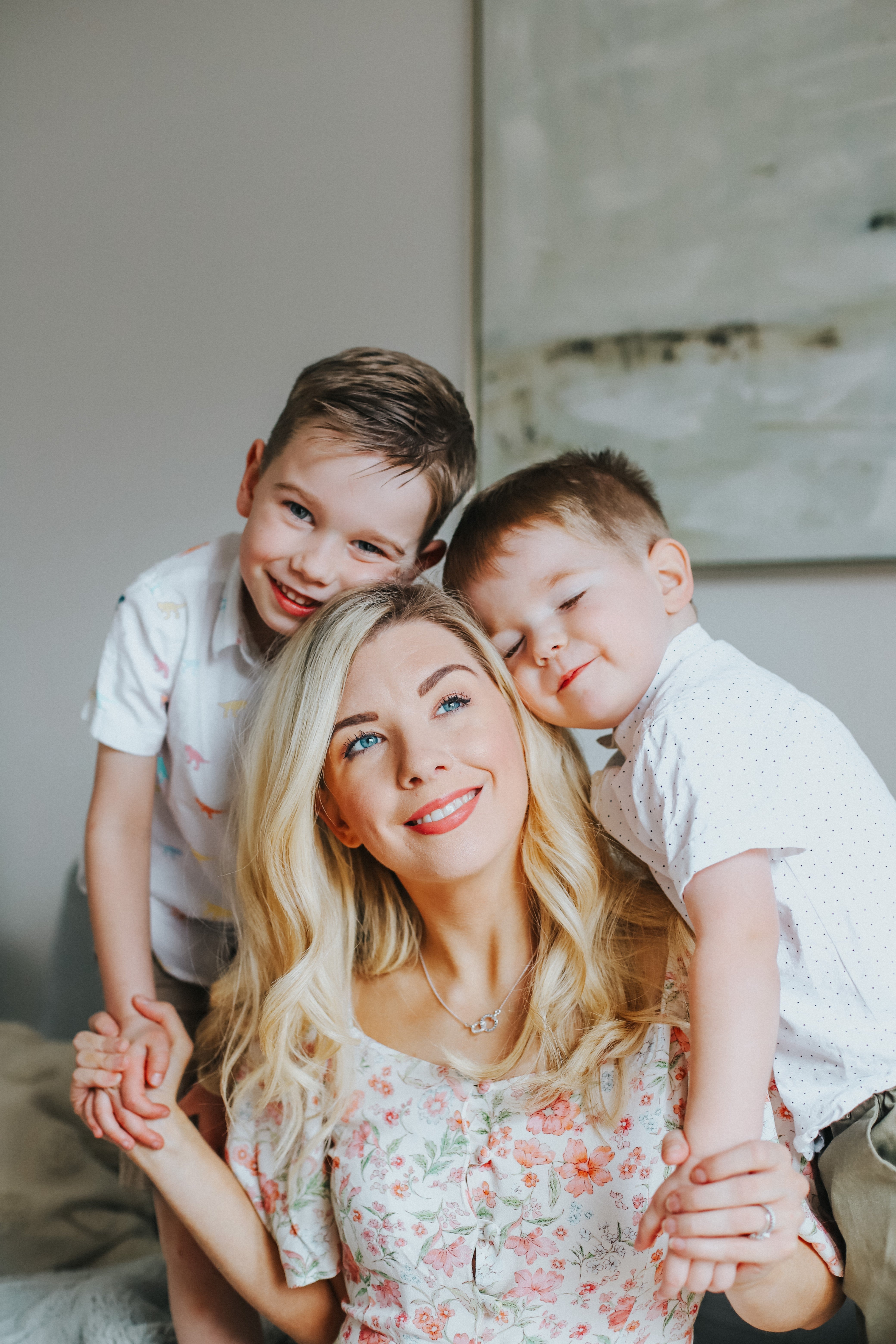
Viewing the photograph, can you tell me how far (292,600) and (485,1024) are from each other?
0.60m

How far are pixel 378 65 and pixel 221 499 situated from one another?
98 centimetres

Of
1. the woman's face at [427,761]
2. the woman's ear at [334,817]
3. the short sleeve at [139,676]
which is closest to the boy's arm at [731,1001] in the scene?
the woman's face at [427,761]

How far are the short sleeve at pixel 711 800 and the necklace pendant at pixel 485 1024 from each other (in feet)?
1.15

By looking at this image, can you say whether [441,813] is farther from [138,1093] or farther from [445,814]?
[138,1093]

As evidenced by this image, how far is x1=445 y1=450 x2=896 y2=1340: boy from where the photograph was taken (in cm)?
95

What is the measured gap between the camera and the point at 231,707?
5.01 feet

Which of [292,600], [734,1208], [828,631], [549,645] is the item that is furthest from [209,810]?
[828,631]

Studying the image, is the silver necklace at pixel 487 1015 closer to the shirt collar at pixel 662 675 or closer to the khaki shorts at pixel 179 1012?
the shirt collar at pixel 662 675

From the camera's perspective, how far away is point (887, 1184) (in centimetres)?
104

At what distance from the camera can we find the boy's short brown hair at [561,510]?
4.15ft

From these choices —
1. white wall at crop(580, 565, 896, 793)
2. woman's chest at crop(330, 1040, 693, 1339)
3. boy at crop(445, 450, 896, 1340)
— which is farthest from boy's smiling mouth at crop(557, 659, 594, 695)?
white wall at crop(580, 565, 896, 793)

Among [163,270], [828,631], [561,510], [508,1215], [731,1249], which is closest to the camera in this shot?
[731,1249]

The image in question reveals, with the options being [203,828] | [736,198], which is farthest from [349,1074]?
[736,198]

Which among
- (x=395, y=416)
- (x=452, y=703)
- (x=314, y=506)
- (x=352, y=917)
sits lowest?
(x=352, y=917)
